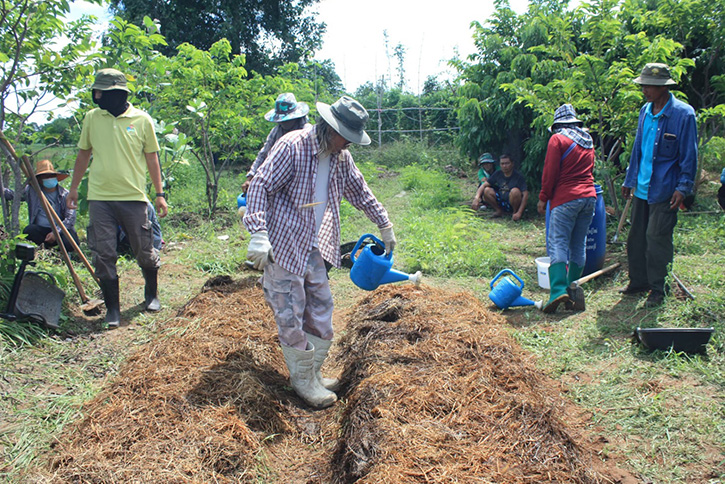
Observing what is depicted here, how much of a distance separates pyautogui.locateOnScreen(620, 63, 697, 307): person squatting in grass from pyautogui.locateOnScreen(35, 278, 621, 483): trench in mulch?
1.61m

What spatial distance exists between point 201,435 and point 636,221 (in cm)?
405

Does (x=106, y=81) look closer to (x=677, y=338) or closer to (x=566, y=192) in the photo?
(x=566, y=192)

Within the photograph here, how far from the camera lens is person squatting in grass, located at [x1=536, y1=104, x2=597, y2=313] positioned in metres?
4.60

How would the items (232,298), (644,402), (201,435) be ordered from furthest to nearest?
1. (232,298)
2. (644,402)
3. (201,435)

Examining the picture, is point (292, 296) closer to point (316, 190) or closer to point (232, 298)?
point (316, 190)

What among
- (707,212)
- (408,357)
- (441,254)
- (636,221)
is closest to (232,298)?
(408,357)

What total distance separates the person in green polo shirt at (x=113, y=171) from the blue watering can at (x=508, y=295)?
306cm

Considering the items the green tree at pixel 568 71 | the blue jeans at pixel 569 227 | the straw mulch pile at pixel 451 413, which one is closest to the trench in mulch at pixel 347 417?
the straw mulch pile at pixel 451 413

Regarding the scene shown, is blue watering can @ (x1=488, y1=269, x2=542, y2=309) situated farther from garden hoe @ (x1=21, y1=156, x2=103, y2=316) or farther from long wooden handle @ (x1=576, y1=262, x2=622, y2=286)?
garden hoe @ (x1=21, y1=156, x2=103, y2=316)

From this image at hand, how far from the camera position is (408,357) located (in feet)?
10.4

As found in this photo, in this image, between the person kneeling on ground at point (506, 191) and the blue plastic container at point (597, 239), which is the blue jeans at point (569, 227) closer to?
the blue plastic container at point (597, 239)

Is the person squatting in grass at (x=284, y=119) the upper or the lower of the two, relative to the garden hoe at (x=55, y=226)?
upper

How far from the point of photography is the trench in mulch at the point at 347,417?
2240 millimetres

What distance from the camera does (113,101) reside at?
13.5 feet
